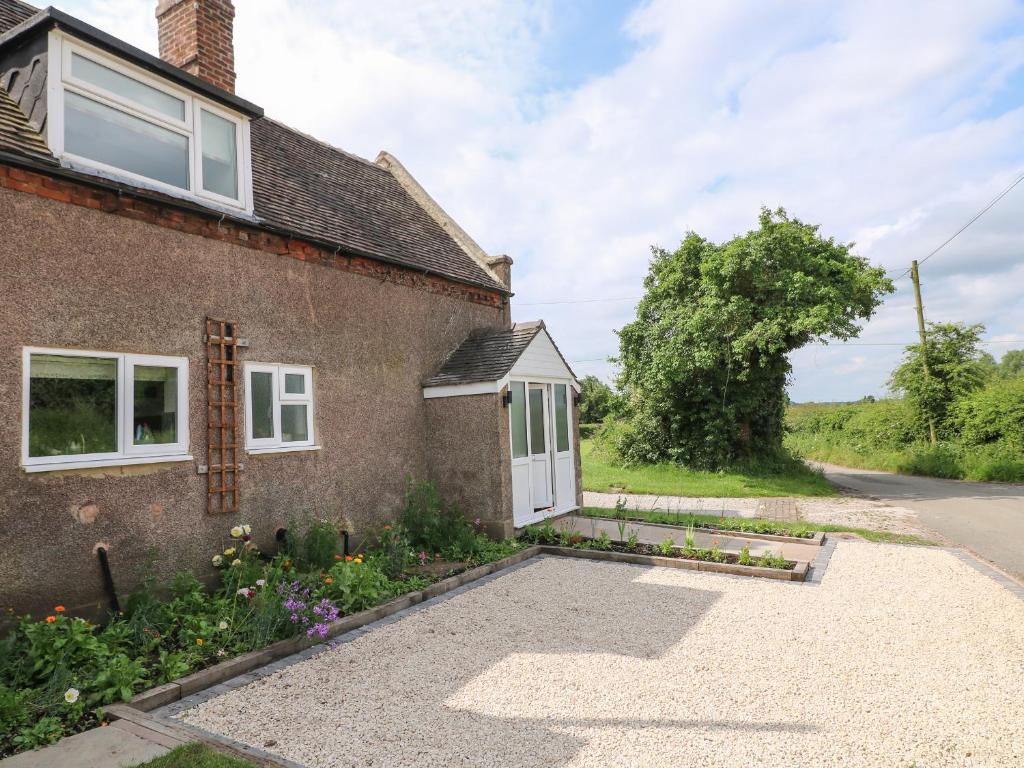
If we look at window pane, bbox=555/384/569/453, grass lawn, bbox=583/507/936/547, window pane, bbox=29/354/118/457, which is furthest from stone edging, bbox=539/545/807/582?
window pane, bbox=29/354/118/457

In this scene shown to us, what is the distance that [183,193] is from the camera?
6980mm

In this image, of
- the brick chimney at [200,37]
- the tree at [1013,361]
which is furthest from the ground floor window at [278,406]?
the tree at [1013,361]

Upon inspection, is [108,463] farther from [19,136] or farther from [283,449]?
[19,136]

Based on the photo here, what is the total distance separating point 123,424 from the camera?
6137mm

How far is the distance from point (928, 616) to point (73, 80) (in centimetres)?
1067

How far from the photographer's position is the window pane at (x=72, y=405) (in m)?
5.56

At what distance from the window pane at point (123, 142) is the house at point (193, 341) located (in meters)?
0.02

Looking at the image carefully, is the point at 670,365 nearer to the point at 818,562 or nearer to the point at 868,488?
the point at 868,488

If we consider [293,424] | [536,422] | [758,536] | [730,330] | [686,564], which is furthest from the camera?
[730,330]

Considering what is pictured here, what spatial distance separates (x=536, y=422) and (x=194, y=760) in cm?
810

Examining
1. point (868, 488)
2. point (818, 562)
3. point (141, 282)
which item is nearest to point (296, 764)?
point (141, 282)

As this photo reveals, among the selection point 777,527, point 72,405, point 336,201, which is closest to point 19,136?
point 72,405

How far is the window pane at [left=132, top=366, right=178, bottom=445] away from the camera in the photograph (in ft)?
20.7

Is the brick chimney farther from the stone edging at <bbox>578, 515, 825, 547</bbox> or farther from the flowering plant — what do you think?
the stone edging at <bbox>578, 515, 825, 547</bbox>
